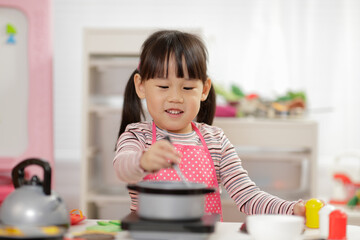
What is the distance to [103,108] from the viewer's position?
2.85 m

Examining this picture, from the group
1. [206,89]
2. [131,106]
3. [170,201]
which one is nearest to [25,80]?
[131,106]

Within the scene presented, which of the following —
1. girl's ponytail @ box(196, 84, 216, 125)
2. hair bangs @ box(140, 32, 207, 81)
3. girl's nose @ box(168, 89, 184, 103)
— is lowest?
girl's ponytail @ box(196, 84, 216, 125)

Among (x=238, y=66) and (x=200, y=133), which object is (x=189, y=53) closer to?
(x=200, y=133)

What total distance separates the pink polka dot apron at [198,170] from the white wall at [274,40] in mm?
2070

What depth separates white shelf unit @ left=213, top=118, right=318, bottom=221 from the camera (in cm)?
255

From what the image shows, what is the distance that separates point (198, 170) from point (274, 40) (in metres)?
2.23

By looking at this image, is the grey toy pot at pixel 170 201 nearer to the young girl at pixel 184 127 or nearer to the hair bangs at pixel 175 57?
the young girl at pixel 184 127

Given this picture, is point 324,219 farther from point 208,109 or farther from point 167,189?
point 208,109

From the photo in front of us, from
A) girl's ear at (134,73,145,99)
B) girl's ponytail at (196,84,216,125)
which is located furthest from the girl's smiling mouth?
girl's ponytail at (196,84,216,125)

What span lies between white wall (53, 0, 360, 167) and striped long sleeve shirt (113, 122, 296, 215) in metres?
2.02

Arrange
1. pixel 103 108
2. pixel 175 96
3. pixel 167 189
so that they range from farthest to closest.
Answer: pixel 103 108 < pixel 175 96 < pixel 167 189

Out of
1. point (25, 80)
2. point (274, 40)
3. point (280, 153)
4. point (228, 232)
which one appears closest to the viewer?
point (228, 232)

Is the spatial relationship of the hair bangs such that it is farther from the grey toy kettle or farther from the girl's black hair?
the grey toy kettle

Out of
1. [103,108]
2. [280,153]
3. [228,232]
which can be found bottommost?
[280,153]
